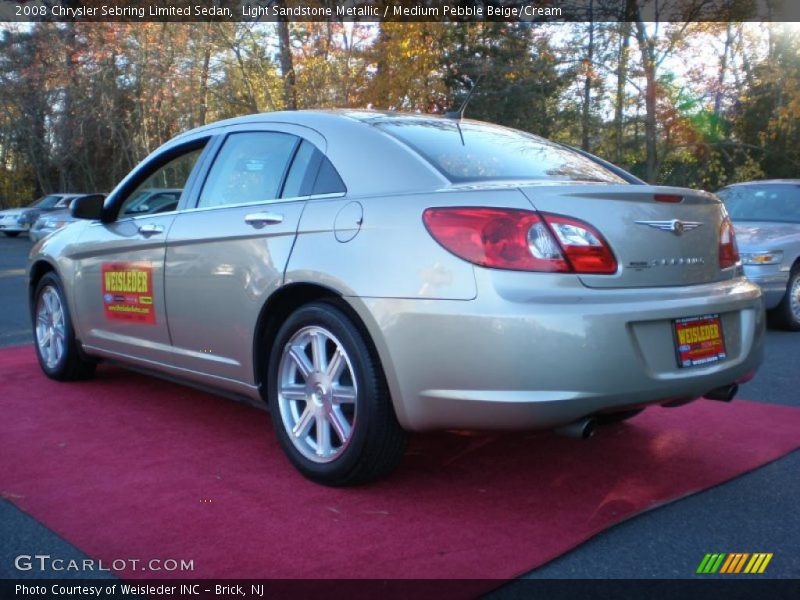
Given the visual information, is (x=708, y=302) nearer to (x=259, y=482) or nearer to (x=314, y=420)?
(x=314, y=420)

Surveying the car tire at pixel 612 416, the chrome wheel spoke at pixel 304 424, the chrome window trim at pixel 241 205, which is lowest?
the chrome wheel spoke at pixel 304 424

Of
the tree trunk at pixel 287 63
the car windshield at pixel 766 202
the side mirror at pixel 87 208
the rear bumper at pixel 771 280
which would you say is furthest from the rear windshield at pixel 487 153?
the tree trunk at pixel 287 63

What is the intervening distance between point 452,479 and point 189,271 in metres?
1.68

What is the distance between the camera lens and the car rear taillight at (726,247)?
149 inches

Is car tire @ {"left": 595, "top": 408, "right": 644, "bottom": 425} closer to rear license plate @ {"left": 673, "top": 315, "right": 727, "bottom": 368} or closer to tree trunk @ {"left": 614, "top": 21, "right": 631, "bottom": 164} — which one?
rear license plate @ {"left": 673, "top": 315, "right": 727, "bottom": 368}

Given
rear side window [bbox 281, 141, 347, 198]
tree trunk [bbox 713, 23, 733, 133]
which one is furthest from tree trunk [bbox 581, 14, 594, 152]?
rear side window [bbox 281, 141, 347, 198]

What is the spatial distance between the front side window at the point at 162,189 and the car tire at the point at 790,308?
234 inches

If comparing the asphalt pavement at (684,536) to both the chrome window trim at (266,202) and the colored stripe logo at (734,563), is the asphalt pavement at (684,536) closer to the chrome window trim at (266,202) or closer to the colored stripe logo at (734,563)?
the colored stripe logo at (734,563)

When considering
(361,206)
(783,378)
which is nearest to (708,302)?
(361,206)

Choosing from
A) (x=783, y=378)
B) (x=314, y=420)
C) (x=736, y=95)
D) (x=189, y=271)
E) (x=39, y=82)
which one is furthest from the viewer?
(x=39, y=82)

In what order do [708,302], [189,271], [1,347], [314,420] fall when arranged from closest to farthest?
[708,302]
[314,420]
[189,271]
[1,347]

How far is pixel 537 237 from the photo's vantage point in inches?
126

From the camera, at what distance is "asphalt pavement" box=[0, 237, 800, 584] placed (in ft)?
9.73

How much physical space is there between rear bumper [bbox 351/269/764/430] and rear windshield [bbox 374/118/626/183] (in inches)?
25.7
